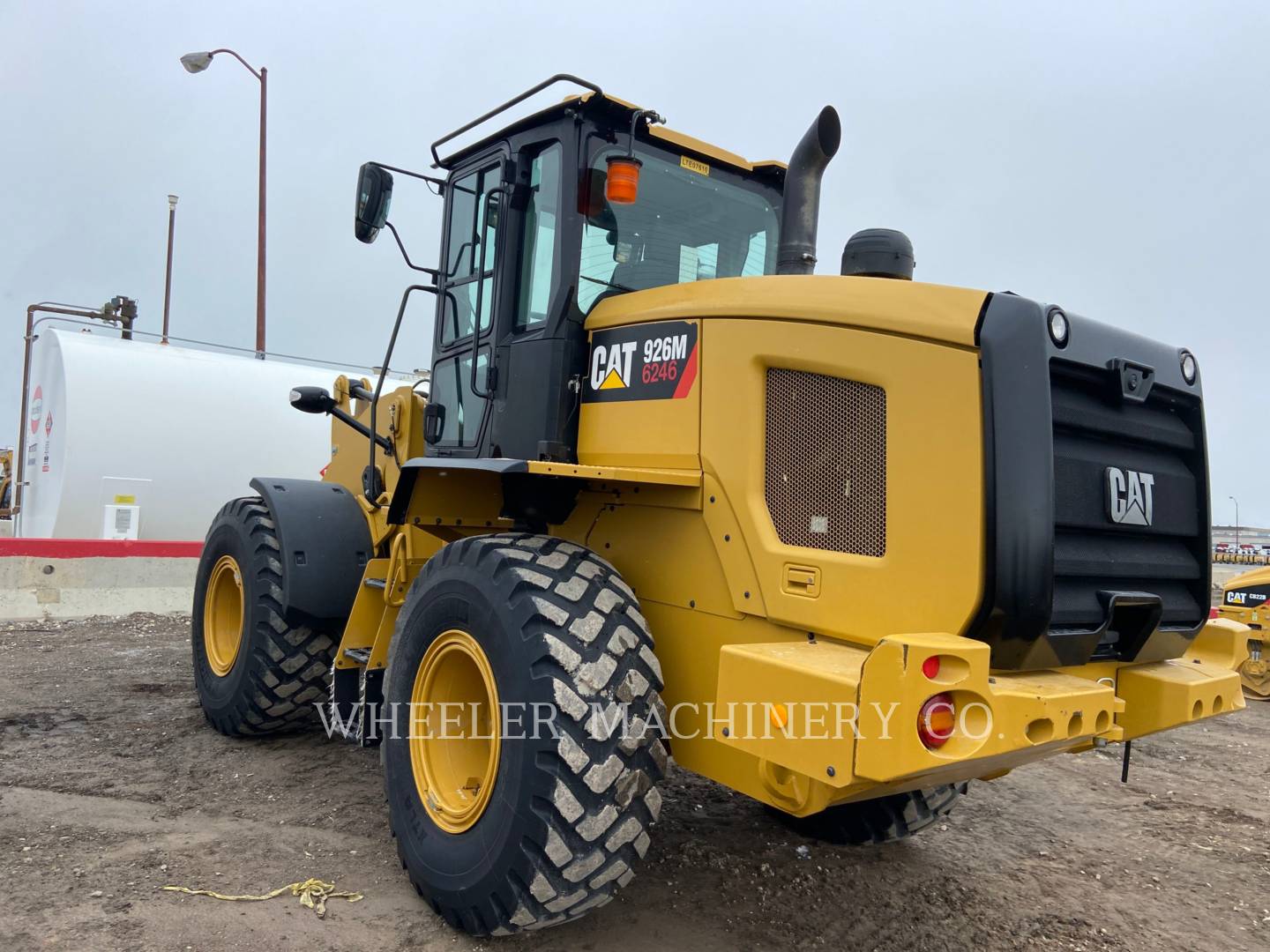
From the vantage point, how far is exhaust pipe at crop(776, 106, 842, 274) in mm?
3537

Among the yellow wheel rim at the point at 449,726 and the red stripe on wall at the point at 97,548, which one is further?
the red stripe on wall at the point at 97,548

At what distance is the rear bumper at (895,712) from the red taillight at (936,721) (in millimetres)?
16

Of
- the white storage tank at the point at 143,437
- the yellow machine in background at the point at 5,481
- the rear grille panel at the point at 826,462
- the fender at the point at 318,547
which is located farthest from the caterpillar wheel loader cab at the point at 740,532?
the yellow machine in background at the point at 5,481

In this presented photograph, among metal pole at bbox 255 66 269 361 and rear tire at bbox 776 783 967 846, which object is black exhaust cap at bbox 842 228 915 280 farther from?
metal pole at bbox 255 66 269 361

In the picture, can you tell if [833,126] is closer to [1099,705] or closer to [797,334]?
[797,334]

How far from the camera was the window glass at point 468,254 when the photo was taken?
13.4ft

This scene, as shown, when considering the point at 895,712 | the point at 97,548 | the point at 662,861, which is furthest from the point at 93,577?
the point at 895,712

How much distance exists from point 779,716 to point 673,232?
220cm

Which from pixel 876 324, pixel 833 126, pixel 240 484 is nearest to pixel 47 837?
pixel 876 324

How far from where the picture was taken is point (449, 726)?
3.49 m

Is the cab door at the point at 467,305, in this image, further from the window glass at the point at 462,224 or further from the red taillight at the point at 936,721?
the red taillight at the point at 936,721

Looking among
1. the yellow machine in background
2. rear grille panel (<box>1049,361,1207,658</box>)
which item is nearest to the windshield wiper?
rear grille panel (<box>1049,361,1207,658</box>)

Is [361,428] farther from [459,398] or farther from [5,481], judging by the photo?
[5,481]

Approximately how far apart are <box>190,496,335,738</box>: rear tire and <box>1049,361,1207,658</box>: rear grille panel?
3645 millimetres
